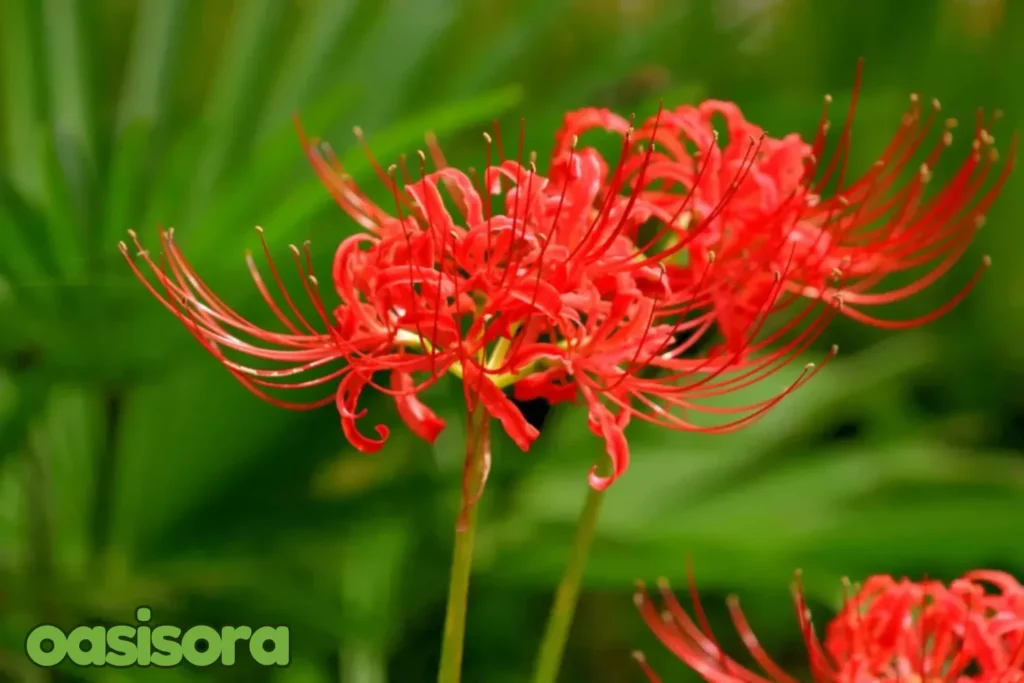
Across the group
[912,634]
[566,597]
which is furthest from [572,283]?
[912,634]

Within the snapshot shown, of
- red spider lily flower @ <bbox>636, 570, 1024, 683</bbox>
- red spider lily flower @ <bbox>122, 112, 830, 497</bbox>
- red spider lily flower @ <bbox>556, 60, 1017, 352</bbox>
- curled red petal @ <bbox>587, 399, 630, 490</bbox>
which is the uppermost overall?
red spider lily flower @ <bbox>556, 60, 1017, 352</bbox>

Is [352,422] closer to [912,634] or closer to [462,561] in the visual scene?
[462,561]

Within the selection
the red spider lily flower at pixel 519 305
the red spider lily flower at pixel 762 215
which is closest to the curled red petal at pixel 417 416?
the red spider lily flower at pixel 519 305

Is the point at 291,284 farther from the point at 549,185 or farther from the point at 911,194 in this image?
the point at 911,194

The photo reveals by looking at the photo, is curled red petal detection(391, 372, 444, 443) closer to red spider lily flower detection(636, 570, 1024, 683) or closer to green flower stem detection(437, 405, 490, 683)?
green flower stem detection(437, 405, 490, 683)

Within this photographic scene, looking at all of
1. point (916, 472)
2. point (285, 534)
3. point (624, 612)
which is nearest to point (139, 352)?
point (285, 534)

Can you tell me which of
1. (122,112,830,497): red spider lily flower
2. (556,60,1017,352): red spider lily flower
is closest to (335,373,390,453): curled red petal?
(122,112,830,497): red spider lily flower
